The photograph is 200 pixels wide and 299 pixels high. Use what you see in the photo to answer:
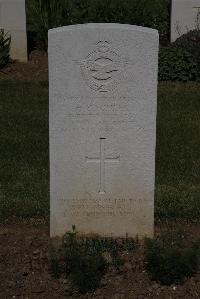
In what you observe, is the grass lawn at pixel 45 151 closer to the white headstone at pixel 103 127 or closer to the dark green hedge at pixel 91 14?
the white headstone at pixel 103 127

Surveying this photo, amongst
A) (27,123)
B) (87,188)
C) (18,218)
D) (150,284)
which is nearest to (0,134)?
(27,123)

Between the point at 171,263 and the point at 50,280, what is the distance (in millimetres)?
867

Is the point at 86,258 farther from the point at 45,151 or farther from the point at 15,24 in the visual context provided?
the point at 15,24

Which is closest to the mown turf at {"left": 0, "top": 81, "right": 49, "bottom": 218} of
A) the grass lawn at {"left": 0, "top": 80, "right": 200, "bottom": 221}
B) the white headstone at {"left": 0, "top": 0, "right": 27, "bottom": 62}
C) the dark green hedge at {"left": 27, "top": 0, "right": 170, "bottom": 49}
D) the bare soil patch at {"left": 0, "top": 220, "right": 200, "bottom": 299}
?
the grass lawn at {"left": 0, "top": 80, "right": 200, "bottom": 221}

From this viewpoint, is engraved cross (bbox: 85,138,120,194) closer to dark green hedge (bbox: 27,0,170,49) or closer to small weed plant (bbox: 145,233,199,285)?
small weed plant (bbox: 145,233,199,285)

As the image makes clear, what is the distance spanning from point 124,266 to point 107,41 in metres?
1.62

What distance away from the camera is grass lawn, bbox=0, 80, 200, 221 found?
6355 mm

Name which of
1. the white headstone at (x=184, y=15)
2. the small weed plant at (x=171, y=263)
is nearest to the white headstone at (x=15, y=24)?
the white headstone at (x=184, y=15)

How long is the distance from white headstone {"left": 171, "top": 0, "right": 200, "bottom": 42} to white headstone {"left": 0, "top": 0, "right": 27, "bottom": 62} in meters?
2.72

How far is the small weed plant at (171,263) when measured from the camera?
186 inches

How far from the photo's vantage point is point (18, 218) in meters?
6.08

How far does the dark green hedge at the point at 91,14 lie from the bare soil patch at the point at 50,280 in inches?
311

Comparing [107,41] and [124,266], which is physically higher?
[107,41]

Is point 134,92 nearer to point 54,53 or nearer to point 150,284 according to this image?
point 54,53
